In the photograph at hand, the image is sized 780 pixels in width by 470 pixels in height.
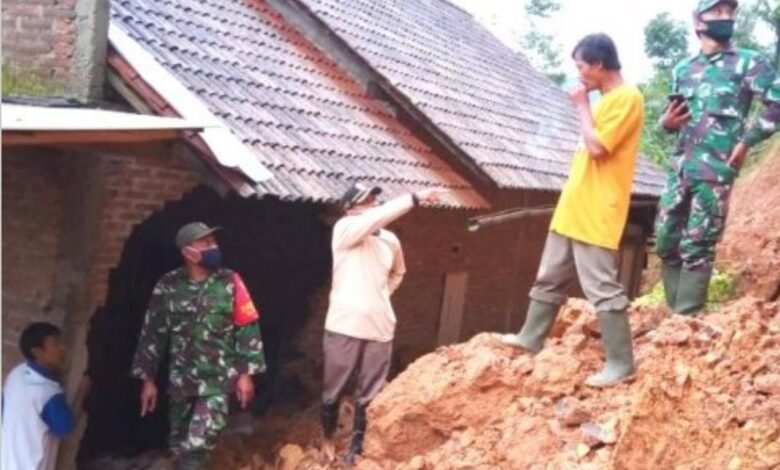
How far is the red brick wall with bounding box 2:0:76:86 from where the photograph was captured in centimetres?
572

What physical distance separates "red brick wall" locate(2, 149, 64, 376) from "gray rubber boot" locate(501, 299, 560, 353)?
304 centimetres

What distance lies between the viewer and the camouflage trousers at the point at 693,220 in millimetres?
5207

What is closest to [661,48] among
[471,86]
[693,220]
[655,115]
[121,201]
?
[655,115]

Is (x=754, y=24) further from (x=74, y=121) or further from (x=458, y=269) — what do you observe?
(x=74, y=121)

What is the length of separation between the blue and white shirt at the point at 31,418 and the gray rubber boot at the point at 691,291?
12.4ft

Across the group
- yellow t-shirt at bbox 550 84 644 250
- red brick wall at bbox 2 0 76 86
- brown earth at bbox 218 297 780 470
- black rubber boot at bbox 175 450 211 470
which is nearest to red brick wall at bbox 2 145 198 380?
red brick wall at bbox 2 0 76 86

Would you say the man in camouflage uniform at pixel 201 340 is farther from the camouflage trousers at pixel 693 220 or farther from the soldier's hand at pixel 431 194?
the camouflage trousers at pixel 693 220

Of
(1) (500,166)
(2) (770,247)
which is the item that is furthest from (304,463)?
(2) (770,247)

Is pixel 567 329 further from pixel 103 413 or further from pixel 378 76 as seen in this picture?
pixel 378 76

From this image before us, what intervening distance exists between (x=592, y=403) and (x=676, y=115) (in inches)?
72.9

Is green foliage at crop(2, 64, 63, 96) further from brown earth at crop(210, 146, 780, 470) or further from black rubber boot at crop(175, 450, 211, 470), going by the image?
brown earth at crop(210, 146, 780, 470)

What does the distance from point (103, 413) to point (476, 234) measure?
4.79 meters

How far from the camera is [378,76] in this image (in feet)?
28.9

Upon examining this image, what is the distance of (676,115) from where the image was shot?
5309mm
